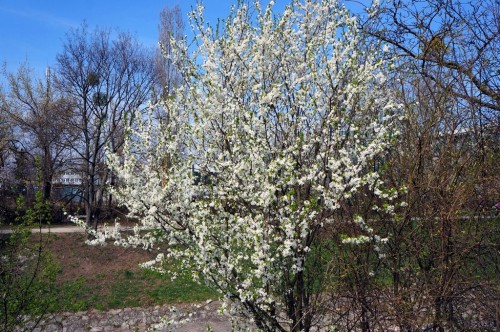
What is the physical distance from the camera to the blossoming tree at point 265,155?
4074 mm

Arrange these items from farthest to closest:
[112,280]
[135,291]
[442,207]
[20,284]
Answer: [112,280] < [135,291] < [20,284] < [442,207]

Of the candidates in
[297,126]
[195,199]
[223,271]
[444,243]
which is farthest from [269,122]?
[444,243]

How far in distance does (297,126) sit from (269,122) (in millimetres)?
289

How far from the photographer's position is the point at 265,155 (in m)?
4.45

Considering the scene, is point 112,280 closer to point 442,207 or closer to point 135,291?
point 135,291

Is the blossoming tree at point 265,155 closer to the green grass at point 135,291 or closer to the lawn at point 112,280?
the lawn at point 112,280

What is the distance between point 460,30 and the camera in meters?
4.76

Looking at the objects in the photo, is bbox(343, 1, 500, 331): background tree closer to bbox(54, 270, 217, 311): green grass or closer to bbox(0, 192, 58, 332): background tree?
bbox(0, 192, 58, 332): background tree

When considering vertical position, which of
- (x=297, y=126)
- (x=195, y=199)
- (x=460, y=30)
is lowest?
(x=195, y=199)


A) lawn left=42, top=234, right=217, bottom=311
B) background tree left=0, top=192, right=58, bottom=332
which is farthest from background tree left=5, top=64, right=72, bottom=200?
background tree left=0, top=192, right=58, bottom=332

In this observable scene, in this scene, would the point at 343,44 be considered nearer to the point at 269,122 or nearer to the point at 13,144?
the point at 269,122

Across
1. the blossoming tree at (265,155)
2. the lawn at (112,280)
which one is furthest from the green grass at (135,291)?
the blossoming tree at (265,155)

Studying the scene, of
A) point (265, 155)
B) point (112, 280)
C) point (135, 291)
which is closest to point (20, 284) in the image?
point (265, 155)

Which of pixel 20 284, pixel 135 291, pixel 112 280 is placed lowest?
pixel 135 291
